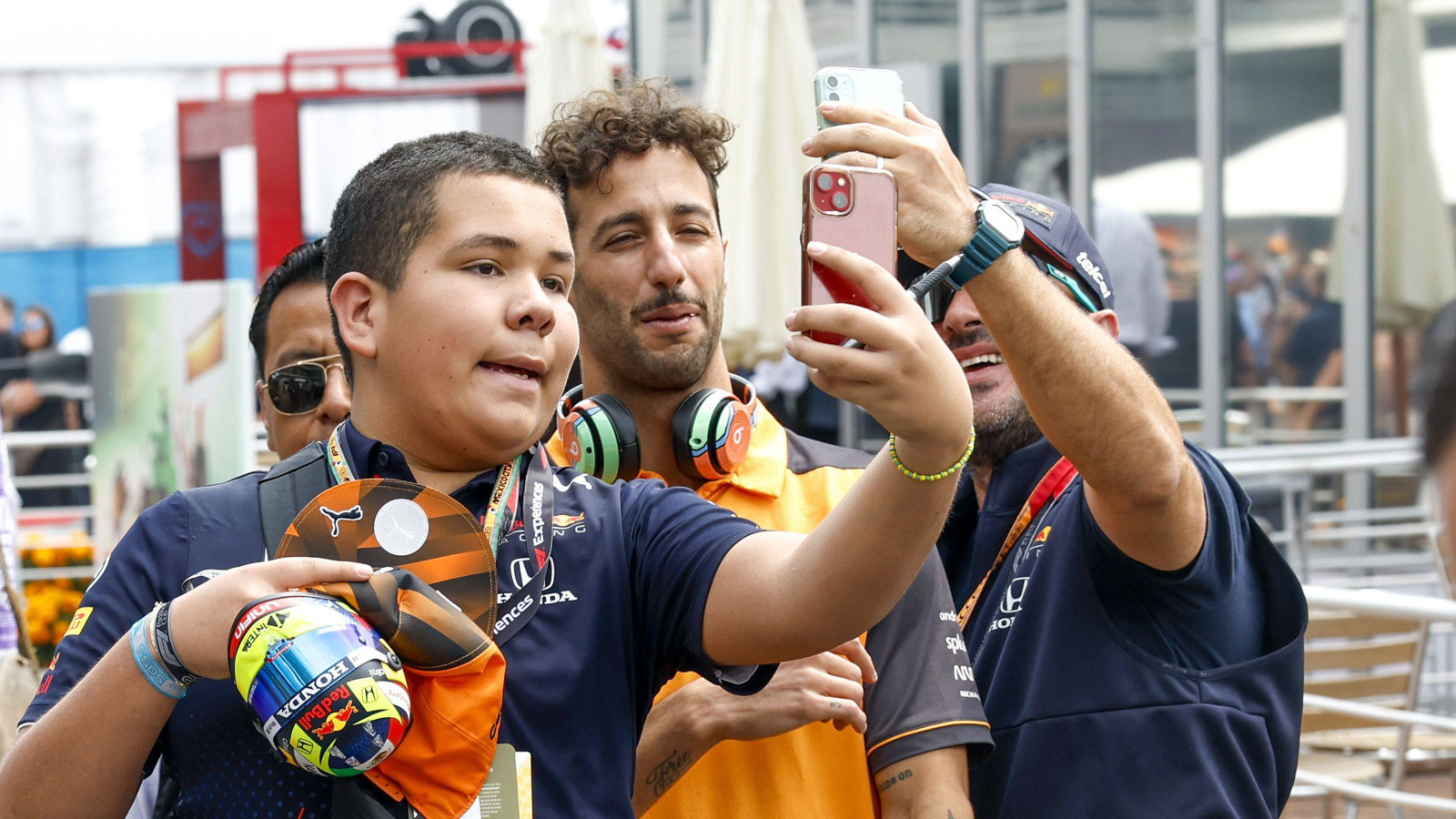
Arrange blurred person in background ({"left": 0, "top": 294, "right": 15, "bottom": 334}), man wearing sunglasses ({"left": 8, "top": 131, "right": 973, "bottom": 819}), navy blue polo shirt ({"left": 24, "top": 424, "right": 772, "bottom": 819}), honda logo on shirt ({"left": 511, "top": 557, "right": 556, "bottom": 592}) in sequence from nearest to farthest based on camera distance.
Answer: man wearing sunglasses ({"left": 8, "top": 131, "right": 973, "bottom": 819}) < navy blue polo shirt ({"left": 24, "top": 424, "right": 772, "bottom": 819}) < honda logo on shirt ({"left": 511, "top": 557, "right": 556, "bottom": 592}) < blurred person in background ({"left": 0, "top": 294, "right": 15, "bottom": 334})

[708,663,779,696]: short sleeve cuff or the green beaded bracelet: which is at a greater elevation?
the green beaded bracelet

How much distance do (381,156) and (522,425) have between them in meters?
0.50

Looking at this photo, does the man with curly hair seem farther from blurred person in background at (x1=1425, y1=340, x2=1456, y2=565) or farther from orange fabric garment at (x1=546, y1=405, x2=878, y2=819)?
blurred person in background at (x1=1425, y1=340, x2=1456, y2=565)

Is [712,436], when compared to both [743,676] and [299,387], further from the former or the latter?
[299,387]

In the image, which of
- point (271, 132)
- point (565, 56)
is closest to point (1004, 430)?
point (565, 56)

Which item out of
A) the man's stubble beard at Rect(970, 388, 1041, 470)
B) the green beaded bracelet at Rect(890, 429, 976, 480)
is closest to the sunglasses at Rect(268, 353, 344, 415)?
the man's stubble beard at Rect(970, 388, 1041, 470)

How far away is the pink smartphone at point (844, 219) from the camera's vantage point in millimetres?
1619

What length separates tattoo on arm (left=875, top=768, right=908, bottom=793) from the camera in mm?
2180

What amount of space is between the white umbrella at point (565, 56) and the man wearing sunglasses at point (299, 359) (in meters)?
6.17

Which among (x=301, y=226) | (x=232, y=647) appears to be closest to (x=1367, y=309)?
(x=232, y=647)

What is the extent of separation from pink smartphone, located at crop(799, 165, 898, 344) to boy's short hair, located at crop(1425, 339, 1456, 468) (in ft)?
2.11

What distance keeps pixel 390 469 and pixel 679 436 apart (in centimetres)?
79

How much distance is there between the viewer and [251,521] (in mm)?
1825

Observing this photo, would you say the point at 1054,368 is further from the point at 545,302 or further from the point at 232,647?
the point at 232,647
